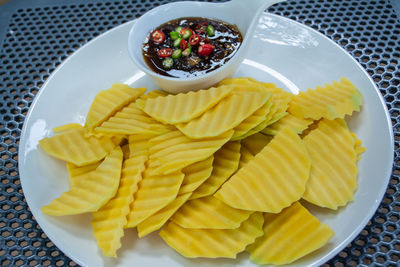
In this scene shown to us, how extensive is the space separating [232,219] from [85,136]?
0.69m

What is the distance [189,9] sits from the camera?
182 cm

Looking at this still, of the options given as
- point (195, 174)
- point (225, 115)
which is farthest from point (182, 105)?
point (195, 174)

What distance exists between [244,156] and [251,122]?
0.47ft

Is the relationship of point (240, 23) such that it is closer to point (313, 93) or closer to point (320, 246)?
point (313, 93)

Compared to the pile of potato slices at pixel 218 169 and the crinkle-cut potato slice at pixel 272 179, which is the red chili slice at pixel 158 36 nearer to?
the pile of potato slices at pixel 218 169

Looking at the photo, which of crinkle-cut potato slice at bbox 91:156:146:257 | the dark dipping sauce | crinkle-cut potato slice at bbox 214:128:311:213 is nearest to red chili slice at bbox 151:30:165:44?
the dark dipping sauce

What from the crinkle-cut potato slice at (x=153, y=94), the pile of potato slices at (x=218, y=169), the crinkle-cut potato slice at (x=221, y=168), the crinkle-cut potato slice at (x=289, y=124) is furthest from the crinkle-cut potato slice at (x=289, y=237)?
the crinkle-cut potato slice at (x=153, y=94)

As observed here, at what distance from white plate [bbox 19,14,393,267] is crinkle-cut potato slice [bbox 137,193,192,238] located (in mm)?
97

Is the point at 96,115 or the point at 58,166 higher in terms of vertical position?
the point at 96,115

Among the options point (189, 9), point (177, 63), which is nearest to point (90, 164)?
point (177, 63)

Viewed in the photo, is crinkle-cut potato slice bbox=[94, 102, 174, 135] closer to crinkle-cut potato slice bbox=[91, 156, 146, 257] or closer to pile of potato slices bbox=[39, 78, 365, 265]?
pile of potato slices bbox=[39, 78, 365, 265]

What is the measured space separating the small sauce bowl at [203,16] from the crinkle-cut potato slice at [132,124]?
7.1 inches

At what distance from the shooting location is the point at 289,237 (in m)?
1.25

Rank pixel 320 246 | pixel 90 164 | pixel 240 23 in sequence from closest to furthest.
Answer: pixel 320 246, pixel 90 164, pixel 240 23
